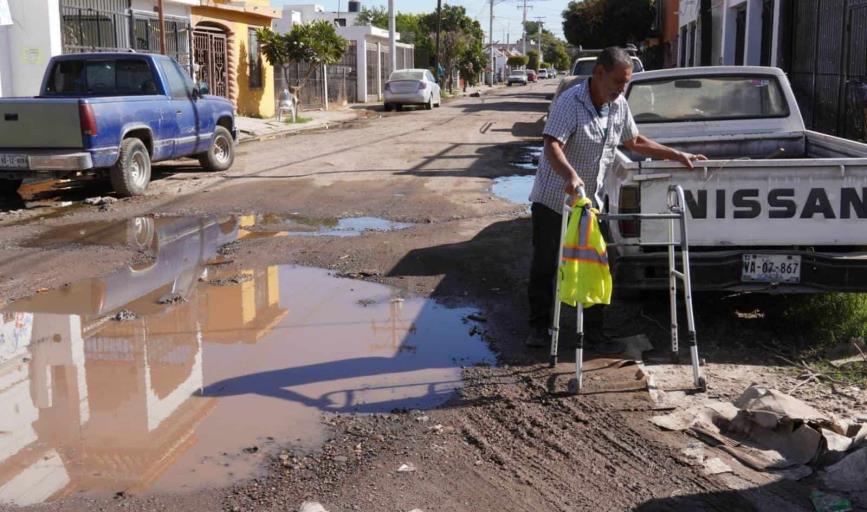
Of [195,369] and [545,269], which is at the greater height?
[545,269]

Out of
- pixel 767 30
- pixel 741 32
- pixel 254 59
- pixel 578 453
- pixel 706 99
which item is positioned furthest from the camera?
pixel 254 59

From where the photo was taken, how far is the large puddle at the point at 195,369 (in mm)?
4441

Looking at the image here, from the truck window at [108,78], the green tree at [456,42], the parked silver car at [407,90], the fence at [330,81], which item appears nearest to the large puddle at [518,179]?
the truck window at [108,78]

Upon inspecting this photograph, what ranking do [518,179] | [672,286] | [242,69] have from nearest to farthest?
1. [672,286]
2. [518,179]
3. [242,69]

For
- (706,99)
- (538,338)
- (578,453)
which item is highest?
(706,99)

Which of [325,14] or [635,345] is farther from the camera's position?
[325,14]

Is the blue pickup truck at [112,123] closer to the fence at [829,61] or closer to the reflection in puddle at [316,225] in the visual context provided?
the reflection in puddle at [316,225]

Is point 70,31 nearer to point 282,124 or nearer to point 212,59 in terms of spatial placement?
point 212,59

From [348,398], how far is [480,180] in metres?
9.59

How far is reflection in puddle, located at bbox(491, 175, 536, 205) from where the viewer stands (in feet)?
41.7

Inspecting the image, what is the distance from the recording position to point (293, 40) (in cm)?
3075

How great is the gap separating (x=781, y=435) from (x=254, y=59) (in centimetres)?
2865

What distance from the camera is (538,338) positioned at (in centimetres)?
613

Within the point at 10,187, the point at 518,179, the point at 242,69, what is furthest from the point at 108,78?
the point at 242,69
